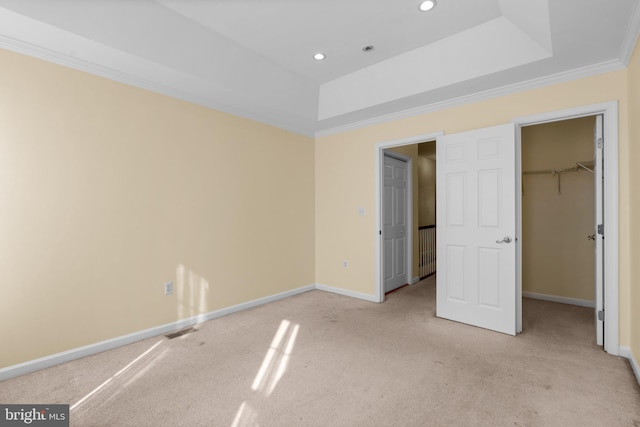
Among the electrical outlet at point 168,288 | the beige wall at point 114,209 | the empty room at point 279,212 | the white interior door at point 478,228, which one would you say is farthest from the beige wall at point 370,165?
the electrical outlet at point 168,288

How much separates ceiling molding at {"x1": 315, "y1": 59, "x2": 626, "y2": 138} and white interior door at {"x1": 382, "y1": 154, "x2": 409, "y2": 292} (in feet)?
2.04

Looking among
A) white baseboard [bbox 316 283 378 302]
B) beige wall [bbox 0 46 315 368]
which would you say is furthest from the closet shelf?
beige wall [bbox 0 46 315 368]

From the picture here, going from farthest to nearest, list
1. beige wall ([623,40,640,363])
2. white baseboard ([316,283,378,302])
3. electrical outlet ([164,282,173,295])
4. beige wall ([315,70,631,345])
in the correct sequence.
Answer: white baseboard ([316,283,378,302])
electrical outlet ([164,282,173,295])
beige wall ([315,70,631,345])
beige wall ([623,40,640,363])

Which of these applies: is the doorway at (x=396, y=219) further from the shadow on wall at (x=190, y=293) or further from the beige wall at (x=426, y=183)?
the shadow on wall at (x=190, y=293)

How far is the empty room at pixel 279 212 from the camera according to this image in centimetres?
205

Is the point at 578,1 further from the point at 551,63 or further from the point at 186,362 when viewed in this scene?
the point at 186,362

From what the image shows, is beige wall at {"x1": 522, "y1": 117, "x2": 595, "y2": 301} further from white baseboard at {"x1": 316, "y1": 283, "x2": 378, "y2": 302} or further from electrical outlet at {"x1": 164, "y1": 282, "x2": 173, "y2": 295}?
electrical outlet at {"x1": 164, "y1": 282, "x2": 173, "y2": 295}

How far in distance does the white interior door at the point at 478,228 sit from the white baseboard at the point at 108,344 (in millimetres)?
2443

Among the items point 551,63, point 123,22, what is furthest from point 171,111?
point 551,63

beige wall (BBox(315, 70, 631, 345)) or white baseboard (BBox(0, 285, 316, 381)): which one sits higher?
beige wall (BBox(315, 70, 631, 345))

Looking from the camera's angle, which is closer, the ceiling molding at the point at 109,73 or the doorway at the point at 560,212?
the ceiling molding at the point at 109,73

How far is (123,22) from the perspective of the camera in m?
2.30

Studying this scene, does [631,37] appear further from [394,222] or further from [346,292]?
[346,292]

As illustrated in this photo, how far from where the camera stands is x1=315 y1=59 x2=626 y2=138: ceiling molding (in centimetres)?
259
